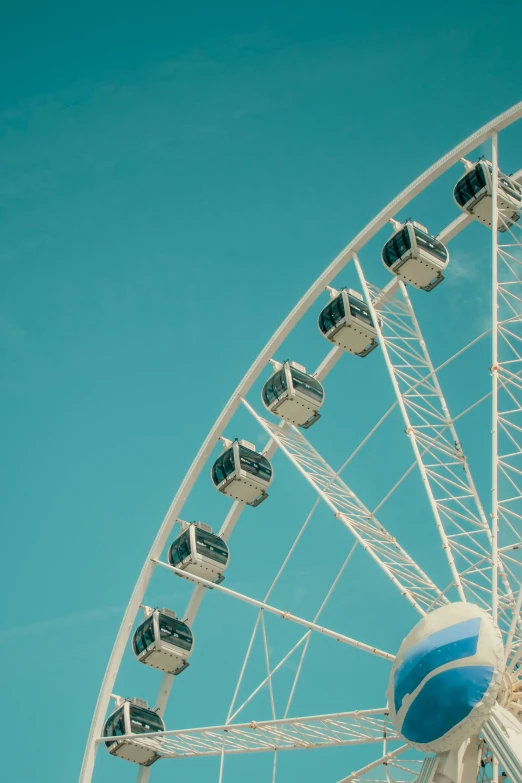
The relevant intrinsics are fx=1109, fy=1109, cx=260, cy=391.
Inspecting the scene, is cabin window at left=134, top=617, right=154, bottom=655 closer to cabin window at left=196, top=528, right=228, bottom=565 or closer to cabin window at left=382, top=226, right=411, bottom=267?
cabin window at left=196, top=528, right=228, bottom=565

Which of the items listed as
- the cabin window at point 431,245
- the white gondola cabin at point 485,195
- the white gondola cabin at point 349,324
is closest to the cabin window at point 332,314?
the white gondola cabin at point 349,324

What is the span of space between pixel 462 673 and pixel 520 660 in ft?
4.05

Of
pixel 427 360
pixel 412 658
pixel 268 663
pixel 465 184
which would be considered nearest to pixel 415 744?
pixel 412 658

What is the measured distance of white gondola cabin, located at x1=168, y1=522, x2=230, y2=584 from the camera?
29.6 metres

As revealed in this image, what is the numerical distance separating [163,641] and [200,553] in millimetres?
2502

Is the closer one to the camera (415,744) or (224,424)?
(415,744)

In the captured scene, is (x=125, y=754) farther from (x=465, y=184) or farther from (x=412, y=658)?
(x=465, y=184)

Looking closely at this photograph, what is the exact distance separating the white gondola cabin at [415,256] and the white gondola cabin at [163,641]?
11.0 meters

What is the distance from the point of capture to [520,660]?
61.7 ft

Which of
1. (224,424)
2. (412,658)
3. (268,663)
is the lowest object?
(412,658)

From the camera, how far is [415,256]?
28.6 meters

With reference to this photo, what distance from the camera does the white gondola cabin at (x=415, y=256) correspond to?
28719 millimetres

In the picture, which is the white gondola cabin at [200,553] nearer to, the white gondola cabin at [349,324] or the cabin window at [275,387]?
the cabin window at [275,387]

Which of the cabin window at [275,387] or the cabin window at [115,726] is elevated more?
the cabin window at [275,387]
